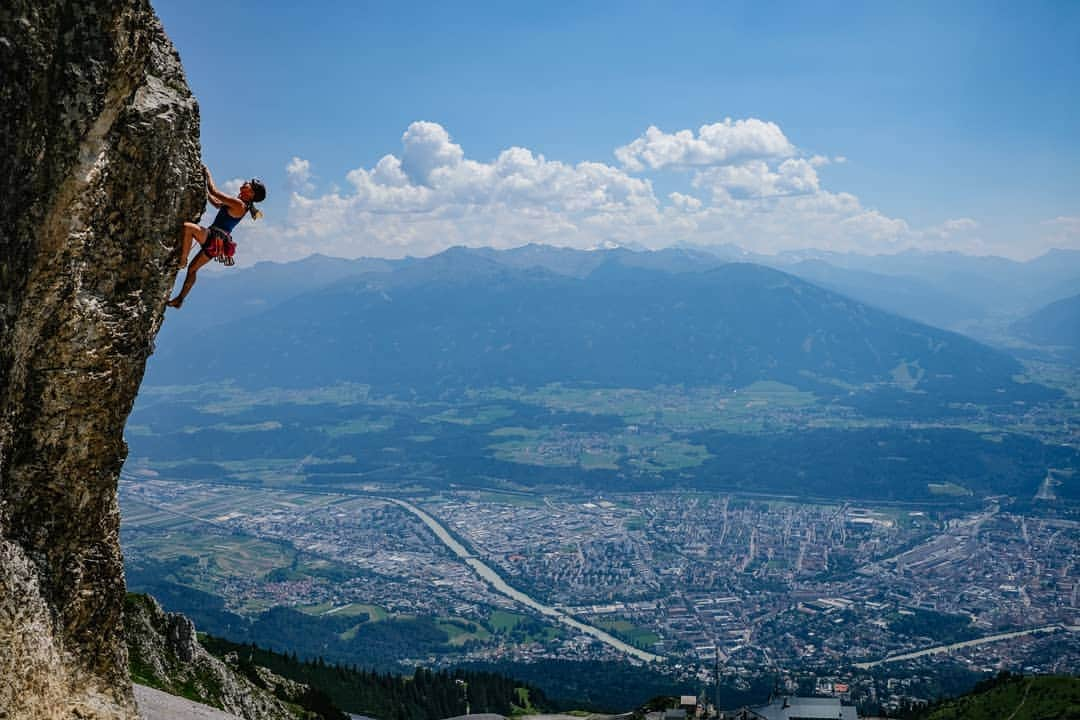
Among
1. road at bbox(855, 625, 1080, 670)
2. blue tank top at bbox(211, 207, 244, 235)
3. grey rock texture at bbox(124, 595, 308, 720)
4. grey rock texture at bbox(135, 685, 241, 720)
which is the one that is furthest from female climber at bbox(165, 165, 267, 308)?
road at bbox(855, 625, 1080, 670)

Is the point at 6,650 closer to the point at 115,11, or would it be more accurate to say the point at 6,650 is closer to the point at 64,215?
the point at 64,215

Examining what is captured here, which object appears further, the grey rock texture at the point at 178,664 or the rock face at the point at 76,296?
the grey rock texture at the point at 178,664

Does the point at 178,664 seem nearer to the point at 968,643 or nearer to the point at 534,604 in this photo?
the point at 534,604

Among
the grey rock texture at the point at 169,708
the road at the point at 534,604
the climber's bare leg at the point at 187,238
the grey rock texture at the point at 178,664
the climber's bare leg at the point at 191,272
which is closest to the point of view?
the climber's bare leg at the point at 187,238

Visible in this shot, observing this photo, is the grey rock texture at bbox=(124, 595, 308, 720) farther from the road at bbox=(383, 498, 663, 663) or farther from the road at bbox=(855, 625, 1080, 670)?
the road at bbox=(855, 625, 1080, 670)

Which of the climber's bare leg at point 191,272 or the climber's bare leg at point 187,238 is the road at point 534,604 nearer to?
the climber's bare leg at point 191,272

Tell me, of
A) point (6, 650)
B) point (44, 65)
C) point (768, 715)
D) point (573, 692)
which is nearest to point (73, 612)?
point (6, 650)

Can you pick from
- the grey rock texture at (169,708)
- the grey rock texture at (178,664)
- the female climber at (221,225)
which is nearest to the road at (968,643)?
the grey rock texture at (178,664)
